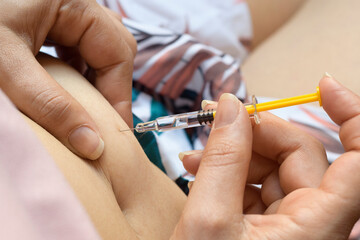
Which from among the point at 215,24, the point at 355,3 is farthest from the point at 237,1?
the point at 355,3

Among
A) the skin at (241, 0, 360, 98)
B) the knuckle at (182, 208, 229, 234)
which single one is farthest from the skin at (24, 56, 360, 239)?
the skin at (241, 0, 360, 98)

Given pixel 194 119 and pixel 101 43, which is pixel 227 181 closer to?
pixel 194 119

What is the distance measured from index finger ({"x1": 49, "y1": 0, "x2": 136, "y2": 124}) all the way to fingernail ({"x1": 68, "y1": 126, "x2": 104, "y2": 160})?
0.17 metres

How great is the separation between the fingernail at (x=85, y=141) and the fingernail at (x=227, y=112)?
0.58 ft

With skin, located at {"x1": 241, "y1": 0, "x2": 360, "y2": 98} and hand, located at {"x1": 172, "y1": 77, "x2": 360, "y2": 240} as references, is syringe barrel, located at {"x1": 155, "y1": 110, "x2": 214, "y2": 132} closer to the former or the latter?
hand, located at {"x1": 172, "y1": 77, "x2": 360, "y2": 240}


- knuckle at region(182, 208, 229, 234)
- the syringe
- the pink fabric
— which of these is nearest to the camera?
the pink fabric

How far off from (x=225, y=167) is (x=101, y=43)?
14.4 inches

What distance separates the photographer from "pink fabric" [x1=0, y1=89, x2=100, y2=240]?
1.28ft

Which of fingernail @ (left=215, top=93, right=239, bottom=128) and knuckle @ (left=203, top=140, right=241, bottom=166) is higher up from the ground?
fingernail @ (left=215, top=93, right=239, bottom=128)

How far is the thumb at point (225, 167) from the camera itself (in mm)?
504

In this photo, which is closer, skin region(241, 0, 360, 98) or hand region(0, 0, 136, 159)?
hand region(0, 0, 136, 159)

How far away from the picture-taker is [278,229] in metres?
0.50

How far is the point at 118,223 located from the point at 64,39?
0.37m

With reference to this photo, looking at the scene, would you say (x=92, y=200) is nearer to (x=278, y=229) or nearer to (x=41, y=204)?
(x=41, y=204)
